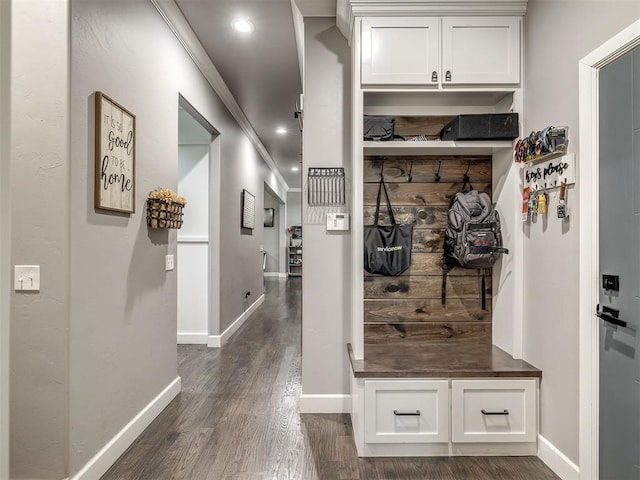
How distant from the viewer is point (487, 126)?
2.07m

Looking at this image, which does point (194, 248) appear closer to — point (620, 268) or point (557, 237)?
point (557, 237)

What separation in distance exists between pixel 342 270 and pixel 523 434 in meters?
1.39

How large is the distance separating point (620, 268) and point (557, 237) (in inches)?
14.1

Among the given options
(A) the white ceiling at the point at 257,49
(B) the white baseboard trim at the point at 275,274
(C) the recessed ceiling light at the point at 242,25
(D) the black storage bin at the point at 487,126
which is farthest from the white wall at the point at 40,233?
(B) the white baseboard trim at the point at 275,274

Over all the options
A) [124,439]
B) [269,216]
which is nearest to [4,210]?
[124,439]

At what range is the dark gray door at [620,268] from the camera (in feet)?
4.48

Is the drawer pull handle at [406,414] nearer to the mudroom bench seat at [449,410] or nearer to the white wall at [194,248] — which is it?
the mudroom bench seat at [449,410]

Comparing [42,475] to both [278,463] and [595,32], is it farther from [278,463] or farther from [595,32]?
[595,32]

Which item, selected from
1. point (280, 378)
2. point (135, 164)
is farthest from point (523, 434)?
point (135, 164)

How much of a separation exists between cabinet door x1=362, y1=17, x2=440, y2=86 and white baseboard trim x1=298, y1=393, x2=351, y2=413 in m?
2.10

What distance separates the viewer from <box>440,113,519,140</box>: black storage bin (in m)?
2.06

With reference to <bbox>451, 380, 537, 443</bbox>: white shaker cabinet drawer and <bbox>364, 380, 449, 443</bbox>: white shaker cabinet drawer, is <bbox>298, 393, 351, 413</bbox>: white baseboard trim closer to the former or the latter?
<bbox>364, 380, 449, 443</bbox>: white shaker cabinet drawer

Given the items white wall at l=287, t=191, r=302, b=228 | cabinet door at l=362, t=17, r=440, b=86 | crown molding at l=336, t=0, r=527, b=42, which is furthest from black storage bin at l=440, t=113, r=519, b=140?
white wall at l=287, t=191, r=302, b=228

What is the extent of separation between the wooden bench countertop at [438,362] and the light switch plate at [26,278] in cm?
161
